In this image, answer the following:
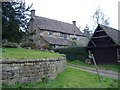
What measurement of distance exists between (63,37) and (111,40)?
19.9 metres

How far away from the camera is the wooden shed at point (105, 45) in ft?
127

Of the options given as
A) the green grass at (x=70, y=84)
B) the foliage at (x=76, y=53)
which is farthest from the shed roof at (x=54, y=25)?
the green grass at (x=70, y=84)

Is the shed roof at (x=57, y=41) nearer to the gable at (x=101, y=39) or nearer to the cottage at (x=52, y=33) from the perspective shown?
the cottage at (x=52, y=33)

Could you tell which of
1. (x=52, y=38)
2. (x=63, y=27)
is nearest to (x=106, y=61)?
(x=52, y=38)

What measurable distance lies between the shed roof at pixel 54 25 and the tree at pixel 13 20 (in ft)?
82.3

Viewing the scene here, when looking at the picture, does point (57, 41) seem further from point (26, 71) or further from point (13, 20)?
point (26, 71)

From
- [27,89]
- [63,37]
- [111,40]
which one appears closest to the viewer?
[27,89]

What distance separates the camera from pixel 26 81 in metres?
13.8

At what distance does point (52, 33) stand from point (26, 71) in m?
40.8

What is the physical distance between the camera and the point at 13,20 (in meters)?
25.4

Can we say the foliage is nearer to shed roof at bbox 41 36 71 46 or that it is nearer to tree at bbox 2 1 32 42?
shed roof at bbox 41 36 71 46

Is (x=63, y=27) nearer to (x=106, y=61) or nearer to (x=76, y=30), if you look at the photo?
(x=76, y=30)

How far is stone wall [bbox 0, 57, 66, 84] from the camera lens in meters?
12.8

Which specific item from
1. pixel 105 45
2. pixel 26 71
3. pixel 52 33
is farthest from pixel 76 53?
pixel 26 71
